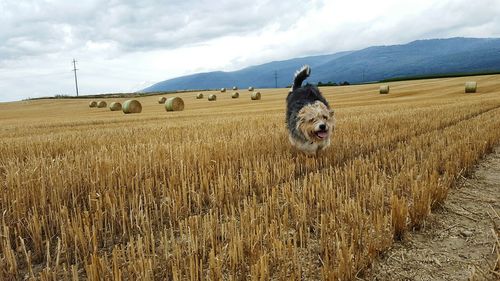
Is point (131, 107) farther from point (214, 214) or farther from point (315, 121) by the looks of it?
point (214, 214)

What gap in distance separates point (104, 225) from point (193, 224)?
3.85 ft

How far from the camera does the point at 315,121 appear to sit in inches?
246

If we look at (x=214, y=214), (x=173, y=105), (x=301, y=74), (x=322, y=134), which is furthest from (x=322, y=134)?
(x=173, y=105)

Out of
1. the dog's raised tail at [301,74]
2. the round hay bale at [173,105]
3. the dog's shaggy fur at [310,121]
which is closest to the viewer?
the dog's shaggy fur at [310,121]

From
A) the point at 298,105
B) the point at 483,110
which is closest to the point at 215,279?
the point at 298,105

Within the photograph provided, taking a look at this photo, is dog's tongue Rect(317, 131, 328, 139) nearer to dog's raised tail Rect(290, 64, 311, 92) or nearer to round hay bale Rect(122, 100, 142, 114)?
dog's raised tail Rect(290, 64, 311, 92)

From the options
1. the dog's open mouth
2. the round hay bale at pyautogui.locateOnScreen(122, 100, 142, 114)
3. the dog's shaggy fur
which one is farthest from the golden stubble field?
the round hay bale at pyautogui.locateOnScreen(122, 100, 142, 114)

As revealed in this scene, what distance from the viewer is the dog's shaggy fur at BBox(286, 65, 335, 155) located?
6.24 m

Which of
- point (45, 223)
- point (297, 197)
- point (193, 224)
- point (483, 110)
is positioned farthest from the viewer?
point (483, 110)

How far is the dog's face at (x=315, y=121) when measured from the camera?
20.1 ft

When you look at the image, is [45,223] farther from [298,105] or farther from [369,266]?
[298,105]

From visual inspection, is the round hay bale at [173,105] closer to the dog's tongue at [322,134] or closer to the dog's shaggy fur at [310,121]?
the dog's shaggy fur at [310,121]

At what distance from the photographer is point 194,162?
6.00 meters

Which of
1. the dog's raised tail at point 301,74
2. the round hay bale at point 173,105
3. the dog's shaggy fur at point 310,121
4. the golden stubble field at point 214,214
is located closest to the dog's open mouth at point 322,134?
the dog's shaggy fur at point 310,121
